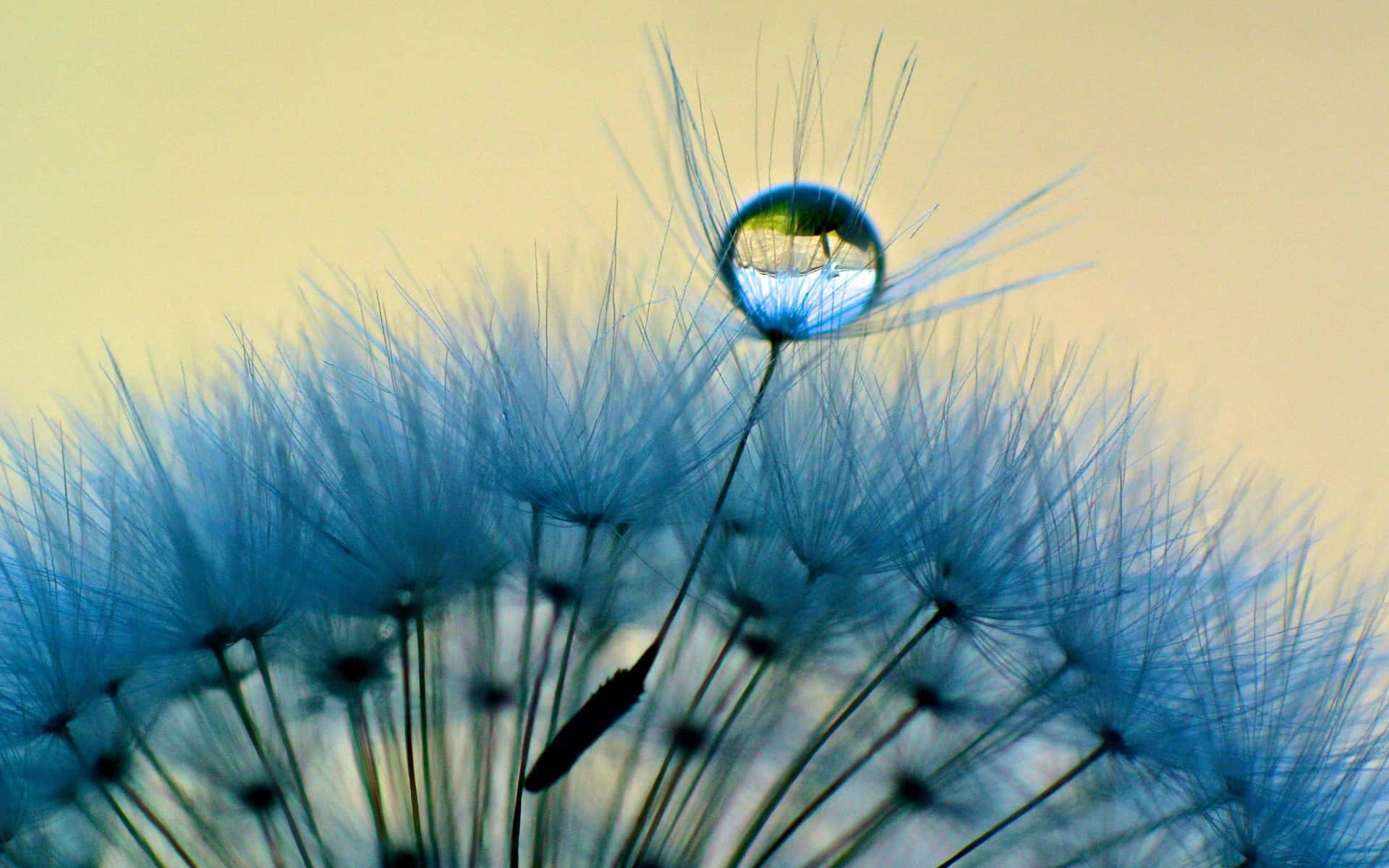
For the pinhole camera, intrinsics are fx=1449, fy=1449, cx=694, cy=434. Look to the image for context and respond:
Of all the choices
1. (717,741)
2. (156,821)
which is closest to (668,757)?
(717,741)

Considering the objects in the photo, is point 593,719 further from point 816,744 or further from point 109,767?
point 109,767

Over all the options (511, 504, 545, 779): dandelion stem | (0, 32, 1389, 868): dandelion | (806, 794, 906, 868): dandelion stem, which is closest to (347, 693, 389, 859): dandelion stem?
(0, 32, 1389, 868): dandelion

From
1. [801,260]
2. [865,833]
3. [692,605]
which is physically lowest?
[865,833]

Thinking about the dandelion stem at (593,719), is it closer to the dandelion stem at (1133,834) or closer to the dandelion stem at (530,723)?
the dandelion stem at (530,723)

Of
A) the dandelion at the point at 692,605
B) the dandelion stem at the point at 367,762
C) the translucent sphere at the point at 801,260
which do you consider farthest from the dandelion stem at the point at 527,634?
the translucent sphere at the point at 801,260

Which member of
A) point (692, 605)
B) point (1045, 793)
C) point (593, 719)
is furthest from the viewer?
point (692, 605)

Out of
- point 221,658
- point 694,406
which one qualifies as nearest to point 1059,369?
point 694,406

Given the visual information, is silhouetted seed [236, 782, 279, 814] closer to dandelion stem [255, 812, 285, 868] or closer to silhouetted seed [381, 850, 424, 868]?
dandelion stem [255, 812, 285, 868]
